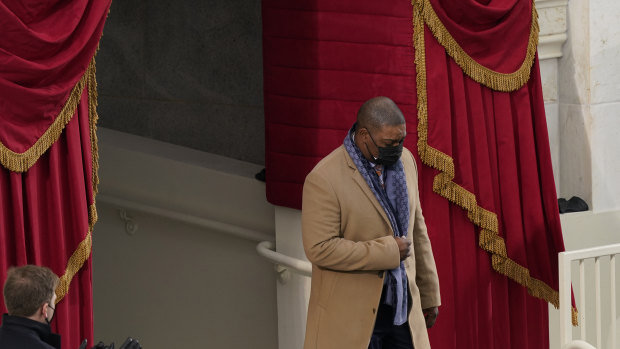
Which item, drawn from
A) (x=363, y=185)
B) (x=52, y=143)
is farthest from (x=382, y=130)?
(x=52, y=143)

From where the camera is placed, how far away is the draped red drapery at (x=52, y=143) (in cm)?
352

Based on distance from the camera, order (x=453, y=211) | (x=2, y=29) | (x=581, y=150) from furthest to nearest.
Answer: (x=581, y=150), (x=453, y=211), (x=2, y=29)

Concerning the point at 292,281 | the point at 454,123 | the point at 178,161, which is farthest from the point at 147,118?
the point at 454,123

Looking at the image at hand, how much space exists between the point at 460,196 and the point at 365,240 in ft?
3.56

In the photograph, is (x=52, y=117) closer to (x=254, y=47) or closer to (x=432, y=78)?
(x=432, y=78)

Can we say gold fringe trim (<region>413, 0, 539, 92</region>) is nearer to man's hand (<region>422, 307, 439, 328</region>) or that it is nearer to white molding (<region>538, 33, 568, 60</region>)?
white molding (<region>538, 33, 568, 60</region>)

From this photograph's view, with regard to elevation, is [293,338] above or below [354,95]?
below

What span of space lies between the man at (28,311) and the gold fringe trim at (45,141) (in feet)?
2.37

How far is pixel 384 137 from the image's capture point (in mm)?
3477

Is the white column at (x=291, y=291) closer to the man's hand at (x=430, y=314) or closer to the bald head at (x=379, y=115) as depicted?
the man's hand at (x=430, y=314)

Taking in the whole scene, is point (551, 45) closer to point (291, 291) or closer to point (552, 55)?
point (552, 55)

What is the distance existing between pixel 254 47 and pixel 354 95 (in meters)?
1.27

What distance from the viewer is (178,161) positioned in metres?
5.33

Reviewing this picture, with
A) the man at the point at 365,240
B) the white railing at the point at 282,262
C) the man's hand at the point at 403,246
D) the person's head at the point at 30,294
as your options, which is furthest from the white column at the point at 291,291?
the person's head at the point at 30,294
